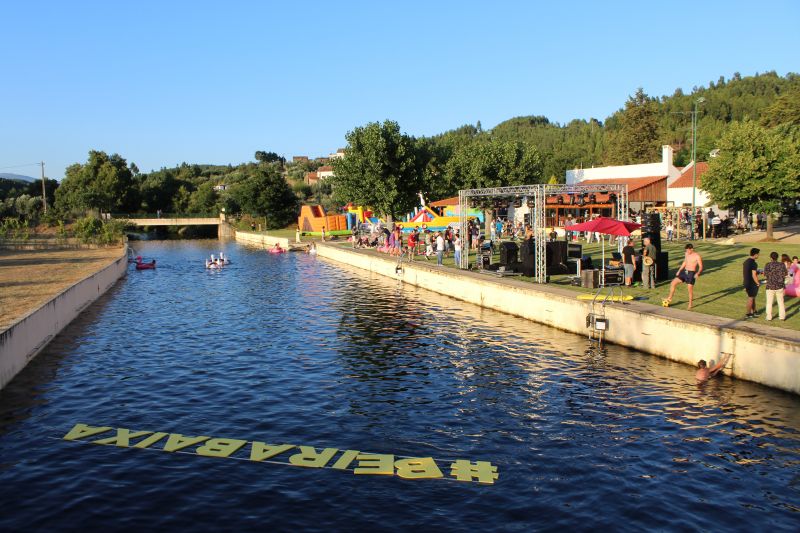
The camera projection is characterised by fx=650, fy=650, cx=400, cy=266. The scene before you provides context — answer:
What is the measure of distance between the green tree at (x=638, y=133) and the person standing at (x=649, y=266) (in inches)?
3524

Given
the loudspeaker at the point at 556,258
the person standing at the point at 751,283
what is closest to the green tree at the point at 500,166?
the loudspeaker at the point at 556,258

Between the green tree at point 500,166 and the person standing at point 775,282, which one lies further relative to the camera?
the green tree at point 500,166

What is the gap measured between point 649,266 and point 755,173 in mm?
22126

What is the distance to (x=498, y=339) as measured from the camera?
2228 centimetres

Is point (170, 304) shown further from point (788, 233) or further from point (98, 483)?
point (788, 233)

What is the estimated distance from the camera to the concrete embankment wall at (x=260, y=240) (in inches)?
2894

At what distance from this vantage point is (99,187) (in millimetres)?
119562

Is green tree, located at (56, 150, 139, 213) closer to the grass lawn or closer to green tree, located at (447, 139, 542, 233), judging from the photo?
green tree, located at (447, 139, 542, 233)

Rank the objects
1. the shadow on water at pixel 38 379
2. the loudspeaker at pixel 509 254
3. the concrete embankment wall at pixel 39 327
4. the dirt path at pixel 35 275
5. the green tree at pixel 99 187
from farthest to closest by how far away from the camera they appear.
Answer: the green tree at pixel 99 187, the loudspeaker at pixel 509 254, the dirt path at pixel 35 275, the concrete embankment wall at pixel 39 327, the shadow on water at pixel 38 379

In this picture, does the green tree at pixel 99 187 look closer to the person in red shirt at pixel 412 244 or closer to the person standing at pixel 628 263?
the person in red shirt at pixel 412 244

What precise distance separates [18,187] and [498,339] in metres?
146

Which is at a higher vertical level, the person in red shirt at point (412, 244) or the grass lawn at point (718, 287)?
the person in red shirt at point (412, 244)

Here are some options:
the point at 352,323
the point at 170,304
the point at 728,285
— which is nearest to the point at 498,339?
the point at 352,323

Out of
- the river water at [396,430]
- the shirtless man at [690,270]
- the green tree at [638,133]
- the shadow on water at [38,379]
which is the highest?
the green tree at [638,133]
